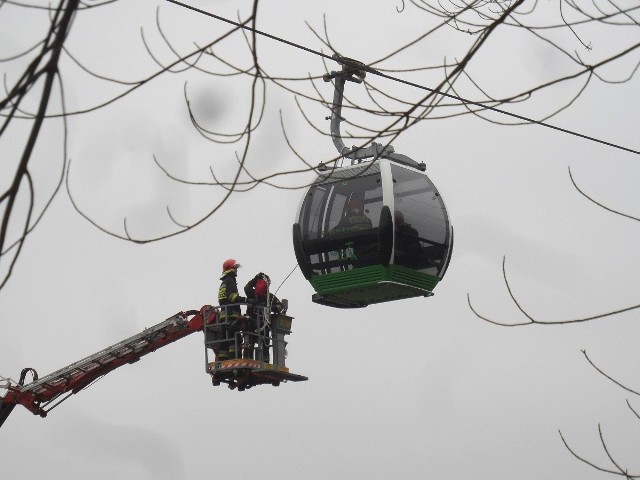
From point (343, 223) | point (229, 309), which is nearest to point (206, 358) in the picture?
point (229, 309)

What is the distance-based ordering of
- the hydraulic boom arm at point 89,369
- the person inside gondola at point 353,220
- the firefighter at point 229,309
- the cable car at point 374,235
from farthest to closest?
1. the hydraulic boom arm at point 89,369
2. the firefighter at point 229,309
3. the person inside gondola at point 353,220
4. the cable car at point 374,235

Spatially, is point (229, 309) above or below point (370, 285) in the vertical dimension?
above

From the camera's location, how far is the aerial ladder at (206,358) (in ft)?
60.2

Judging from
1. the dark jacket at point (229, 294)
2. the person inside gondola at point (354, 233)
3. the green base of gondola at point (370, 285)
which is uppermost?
the dark jacket at point (229, 294)

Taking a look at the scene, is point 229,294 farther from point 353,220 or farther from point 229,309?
point 353,220

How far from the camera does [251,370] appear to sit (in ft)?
60.0

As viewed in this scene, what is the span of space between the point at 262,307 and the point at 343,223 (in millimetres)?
3054

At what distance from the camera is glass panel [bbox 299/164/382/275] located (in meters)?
15.7

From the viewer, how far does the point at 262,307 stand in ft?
61.2

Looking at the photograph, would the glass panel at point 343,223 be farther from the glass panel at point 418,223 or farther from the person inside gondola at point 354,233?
the glass panel at point 418,223

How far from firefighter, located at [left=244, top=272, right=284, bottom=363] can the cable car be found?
210 cm

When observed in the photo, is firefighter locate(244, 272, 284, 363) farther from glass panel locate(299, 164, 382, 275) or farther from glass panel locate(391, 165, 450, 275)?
glass panel locate(391, 165, 450, 275)

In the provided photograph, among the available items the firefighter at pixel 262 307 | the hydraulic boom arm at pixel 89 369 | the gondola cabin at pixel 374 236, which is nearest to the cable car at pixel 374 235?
the gondola cabin at pixel 374 236

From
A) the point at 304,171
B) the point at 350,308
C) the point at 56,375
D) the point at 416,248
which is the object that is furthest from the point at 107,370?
the point at 304,171
